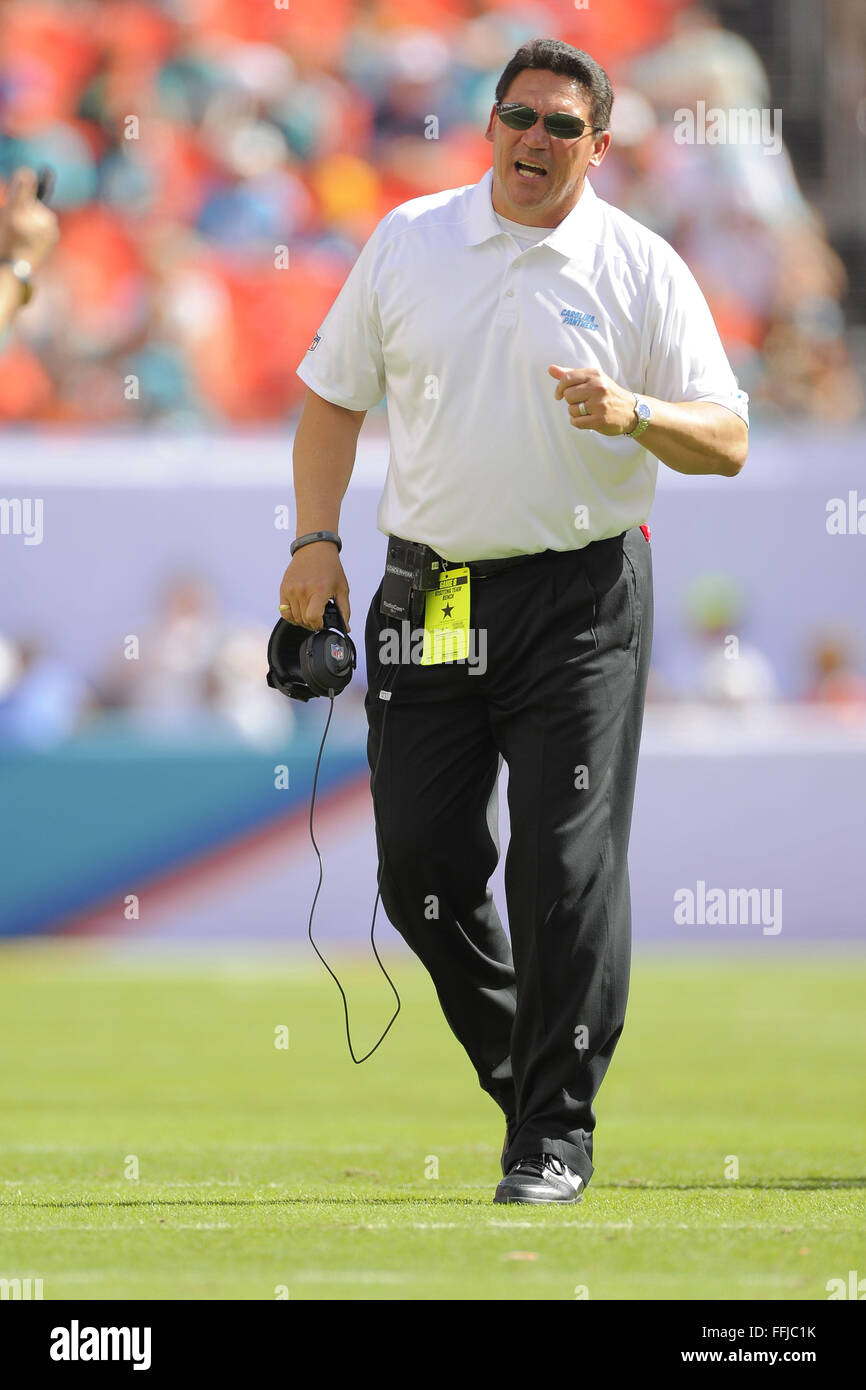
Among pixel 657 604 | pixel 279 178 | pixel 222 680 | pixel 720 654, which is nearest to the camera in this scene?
pixel 222 680

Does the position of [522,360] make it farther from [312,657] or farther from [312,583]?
[312,657]

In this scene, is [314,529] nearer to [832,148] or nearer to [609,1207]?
[609,1207]

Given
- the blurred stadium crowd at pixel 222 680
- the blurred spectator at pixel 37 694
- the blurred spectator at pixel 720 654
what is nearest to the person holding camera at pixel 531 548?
the blurred stadium crowd at pixel 222 680

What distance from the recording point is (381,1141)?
19.2 feet

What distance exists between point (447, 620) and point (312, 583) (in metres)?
0.30

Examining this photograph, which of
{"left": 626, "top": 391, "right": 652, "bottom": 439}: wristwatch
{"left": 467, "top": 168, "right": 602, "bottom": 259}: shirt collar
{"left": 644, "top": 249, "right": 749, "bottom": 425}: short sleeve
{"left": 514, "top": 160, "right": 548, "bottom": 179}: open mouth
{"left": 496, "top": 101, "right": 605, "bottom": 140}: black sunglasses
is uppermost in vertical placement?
{"left": 496, "top": 101, "right": 605, "bottom": 140}: black sunglasses

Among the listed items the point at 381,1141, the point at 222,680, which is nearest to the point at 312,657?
the point at 381,1141

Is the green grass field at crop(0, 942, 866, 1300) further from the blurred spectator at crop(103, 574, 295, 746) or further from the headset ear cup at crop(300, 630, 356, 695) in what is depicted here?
the blurred spectator at crop(103, 574, 295, 746)

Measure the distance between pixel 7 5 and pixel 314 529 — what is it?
472 inches

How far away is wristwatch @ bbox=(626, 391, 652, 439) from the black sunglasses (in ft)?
2.01

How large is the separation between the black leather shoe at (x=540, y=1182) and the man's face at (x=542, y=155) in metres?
1.96

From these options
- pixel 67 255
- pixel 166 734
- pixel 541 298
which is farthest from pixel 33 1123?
pixel 67 255

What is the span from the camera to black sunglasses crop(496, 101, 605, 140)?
429 centimetres

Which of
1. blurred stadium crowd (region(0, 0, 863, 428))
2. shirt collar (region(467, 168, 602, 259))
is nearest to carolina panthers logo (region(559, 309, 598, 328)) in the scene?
shirt collar (region(467, 168, 602, 259))
